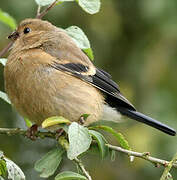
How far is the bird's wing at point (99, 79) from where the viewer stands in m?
4.23

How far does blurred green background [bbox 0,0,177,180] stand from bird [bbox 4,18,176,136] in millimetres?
1536

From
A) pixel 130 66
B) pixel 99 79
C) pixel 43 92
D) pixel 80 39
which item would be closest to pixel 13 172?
pixel 43 92

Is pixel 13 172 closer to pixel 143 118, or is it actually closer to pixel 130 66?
pixel 143 118

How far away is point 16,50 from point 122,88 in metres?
2.56

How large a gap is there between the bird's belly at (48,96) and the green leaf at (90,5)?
72 cm

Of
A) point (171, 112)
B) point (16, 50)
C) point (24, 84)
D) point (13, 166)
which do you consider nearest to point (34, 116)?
point (24, 84)

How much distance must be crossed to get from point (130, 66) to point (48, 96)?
3120 millimetres

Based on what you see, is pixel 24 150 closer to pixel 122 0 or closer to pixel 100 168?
pixel 100 168

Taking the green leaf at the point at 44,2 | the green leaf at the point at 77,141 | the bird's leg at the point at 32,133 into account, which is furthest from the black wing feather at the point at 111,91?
the green leaf at the point at 77,141

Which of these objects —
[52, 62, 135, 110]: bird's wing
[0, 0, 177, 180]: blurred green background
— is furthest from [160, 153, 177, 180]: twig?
[0, 0, 177, 180]: blurred green background

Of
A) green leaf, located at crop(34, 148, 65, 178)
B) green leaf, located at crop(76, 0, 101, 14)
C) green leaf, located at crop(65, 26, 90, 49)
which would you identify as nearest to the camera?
green leaf, located at crop(34, 148, 65, 178)

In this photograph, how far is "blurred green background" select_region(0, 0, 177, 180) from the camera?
6.04 m

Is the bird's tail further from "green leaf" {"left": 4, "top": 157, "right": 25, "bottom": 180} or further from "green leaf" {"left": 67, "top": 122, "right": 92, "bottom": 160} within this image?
"green leaf" {"left": 4, "top": 157, "right": 25, "bottom": 180}

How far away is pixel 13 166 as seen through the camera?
117 inches
